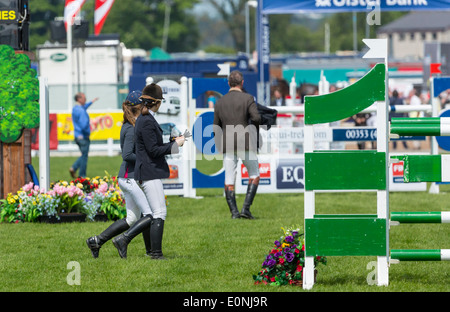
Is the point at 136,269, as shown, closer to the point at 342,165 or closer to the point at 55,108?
the point at 342,165

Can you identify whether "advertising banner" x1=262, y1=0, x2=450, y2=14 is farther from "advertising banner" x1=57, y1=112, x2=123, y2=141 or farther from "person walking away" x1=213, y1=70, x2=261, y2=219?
"advertising banner" x1=57, y1=112, x2=123, y2=141

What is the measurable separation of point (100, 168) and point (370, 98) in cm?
1569

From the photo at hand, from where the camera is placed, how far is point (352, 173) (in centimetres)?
692

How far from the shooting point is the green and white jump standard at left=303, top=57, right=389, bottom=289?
22.7ft

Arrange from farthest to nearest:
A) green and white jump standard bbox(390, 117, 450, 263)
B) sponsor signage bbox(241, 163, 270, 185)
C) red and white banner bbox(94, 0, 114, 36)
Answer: red and white banner bbox(94, 0, 114, 36) → sponsor signage bbox(241, 163, 270, 185) → green and white jump standard bbox(390, 117, 450, 263)

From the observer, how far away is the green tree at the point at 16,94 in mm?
12242

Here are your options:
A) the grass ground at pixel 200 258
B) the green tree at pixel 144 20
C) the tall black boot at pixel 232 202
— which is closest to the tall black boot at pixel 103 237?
the grass ground at pixel 200 258

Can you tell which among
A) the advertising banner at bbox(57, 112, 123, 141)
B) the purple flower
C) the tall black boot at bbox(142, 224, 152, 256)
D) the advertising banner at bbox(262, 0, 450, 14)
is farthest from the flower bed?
the advertising banner at bbox(57, 112, 123, 141)

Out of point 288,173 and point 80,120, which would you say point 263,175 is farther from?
point 80,120

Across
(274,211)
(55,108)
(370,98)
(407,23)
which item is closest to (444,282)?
(370,98)

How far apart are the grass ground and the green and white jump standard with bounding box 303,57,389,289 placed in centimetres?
32

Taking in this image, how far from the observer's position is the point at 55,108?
3122 cm

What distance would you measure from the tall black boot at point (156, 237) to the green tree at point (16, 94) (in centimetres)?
443

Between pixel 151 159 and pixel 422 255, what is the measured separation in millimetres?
2789
